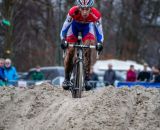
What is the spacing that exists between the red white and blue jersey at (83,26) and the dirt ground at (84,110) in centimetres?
122

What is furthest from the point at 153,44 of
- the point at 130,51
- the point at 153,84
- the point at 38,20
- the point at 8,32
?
the point at 153,84

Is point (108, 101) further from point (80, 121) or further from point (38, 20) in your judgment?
point (38, 20)

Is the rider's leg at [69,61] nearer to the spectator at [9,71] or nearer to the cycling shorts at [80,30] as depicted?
the cycling shorts at [80,30]

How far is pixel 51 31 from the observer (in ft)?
156

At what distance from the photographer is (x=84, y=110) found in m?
11.3

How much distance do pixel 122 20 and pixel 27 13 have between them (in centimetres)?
1202

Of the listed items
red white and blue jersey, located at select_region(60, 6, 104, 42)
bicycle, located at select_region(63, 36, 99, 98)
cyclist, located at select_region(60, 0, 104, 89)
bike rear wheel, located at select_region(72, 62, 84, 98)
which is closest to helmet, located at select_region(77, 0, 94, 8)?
cyclist, located at select_region(60, 0, 104, 89)

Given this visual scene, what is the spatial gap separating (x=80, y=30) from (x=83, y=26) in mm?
112

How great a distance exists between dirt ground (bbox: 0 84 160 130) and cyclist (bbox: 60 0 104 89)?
0.86m

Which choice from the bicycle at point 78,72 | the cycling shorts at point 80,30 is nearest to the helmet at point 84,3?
the cycling shorts at point 80,30

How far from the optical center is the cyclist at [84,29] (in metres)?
12.8

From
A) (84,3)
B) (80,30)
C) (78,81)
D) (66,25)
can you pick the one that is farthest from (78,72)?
(84,3)

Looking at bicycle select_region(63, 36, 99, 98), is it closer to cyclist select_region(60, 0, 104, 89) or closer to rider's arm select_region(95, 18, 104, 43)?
cyclist select_region(60, 0, 104, 89)

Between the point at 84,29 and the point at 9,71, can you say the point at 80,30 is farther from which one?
the point at 9,71
